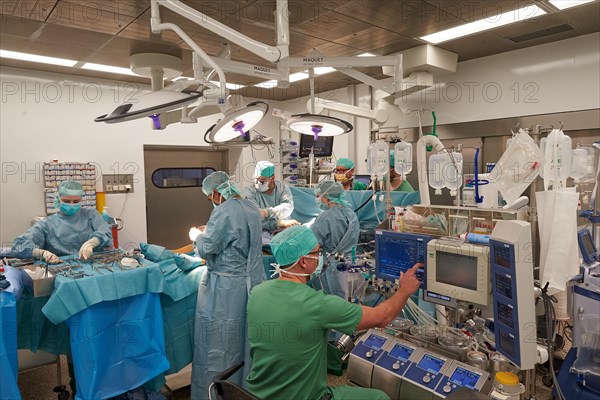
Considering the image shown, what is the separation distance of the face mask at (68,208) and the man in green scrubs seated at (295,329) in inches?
78.9

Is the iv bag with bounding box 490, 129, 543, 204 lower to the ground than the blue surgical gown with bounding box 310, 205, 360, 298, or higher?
higher

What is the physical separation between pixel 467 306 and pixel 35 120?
15.8ft

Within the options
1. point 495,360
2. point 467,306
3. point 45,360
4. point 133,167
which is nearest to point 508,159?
point 467,306

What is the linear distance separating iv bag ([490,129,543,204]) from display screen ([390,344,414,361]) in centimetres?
93

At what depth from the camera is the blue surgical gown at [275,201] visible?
3928 mm

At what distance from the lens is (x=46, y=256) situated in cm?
280

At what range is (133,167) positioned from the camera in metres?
5.36

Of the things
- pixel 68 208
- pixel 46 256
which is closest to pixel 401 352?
pixel 46 256

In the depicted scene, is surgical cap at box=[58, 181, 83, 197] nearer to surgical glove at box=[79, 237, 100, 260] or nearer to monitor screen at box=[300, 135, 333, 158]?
surgical glove at box=[79, 237, 100, 260]

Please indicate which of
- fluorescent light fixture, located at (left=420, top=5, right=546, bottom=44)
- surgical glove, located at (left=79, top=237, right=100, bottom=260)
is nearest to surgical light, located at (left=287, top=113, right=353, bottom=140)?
surgical glove, located at (left=79, top=237, right=100, bottom=260)

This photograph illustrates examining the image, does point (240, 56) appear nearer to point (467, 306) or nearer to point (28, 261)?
point (28, 261)

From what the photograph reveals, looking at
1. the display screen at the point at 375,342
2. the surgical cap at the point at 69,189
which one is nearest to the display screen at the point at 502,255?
the display screen at the point at 375,342

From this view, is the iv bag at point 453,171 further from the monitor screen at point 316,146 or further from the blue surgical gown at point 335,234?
the monitor screen at point 316,146

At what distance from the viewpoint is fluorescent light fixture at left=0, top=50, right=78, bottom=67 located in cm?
407
